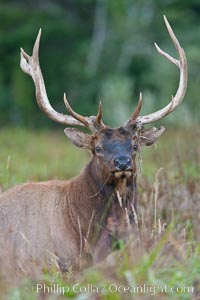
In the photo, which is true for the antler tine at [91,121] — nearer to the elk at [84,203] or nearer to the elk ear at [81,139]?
the elk at [84,203]

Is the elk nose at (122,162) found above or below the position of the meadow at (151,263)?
above

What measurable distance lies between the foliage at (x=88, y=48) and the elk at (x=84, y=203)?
66.3 feet

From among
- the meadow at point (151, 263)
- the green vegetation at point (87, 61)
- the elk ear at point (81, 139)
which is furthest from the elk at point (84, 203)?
the green vegetation at point (87, 61)

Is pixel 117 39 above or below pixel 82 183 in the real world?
above

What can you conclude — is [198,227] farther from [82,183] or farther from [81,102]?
[81,102]

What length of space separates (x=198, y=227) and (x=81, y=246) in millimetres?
1203

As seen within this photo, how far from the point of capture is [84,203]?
28.8ft

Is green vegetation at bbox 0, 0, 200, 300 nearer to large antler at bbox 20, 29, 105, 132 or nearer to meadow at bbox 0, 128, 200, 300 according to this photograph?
meadow at bbox 0, 128, 200, 300

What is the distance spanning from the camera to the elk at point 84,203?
27.4 ft

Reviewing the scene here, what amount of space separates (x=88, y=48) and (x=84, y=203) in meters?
23.8

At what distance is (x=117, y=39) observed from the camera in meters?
31.7

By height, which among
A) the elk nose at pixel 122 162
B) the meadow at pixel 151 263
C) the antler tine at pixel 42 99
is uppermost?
the antler tine at pixel 42 99

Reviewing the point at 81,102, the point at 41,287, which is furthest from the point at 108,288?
the point at 81,102

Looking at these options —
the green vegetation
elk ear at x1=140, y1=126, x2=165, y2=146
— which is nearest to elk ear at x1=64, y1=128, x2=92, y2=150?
elk ear at x1=140, y1=126, x2=165, y2=146
